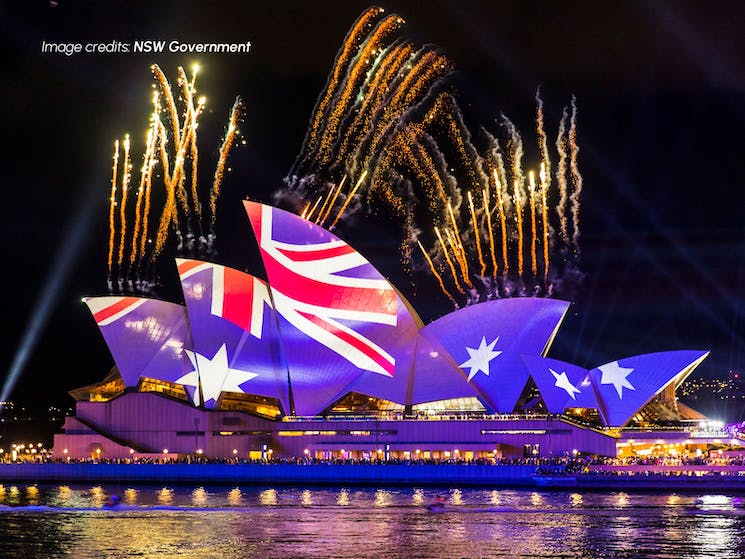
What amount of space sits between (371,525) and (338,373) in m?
31.0

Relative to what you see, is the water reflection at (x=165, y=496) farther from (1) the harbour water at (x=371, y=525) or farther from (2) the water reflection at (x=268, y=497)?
(2) the water reflection at (x=268, y=497)

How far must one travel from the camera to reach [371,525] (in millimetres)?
51531

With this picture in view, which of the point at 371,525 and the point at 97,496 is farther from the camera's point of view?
the point at 97,496

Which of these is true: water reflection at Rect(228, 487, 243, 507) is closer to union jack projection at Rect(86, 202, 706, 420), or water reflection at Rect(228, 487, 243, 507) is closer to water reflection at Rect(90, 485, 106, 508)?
water reflection at Rect(90, 485, 106, 508)

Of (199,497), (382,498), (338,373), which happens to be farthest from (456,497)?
(338,373)

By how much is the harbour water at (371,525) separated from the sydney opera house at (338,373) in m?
11.7

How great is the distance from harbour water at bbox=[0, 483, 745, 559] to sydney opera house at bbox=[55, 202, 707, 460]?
11.7 m

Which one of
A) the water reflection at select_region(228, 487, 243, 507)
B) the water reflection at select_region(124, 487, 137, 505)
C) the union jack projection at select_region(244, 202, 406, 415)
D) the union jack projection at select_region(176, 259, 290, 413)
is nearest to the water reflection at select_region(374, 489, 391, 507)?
the water reflection at select_region(228, 487, 243, 507)

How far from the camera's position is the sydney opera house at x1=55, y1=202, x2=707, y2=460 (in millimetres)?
79625

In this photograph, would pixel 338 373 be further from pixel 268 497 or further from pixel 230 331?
pixel 268 497

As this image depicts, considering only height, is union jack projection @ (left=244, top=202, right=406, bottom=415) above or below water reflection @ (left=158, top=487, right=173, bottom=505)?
above

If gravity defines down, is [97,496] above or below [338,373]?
below

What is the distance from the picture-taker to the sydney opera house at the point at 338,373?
261ft

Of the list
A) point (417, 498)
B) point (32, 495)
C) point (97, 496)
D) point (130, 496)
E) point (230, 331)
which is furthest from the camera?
point (230, 331)
